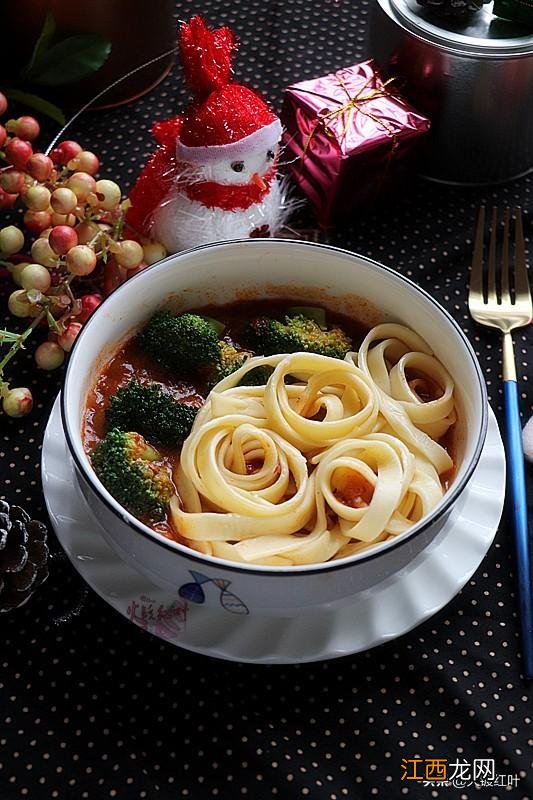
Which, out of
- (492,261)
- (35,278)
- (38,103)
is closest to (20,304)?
(35,278)

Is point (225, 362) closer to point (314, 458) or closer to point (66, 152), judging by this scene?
point (314, 458)

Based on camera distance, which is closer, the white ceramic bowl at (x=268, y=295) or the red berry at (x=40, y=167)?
the white ceramic bowl at (x=268, y=295)

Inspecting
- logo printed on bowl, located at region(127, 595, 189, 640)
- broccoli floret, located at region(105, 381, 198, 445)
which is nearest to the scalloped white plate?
logo printed on bowl, located at region(127, 595, 189, 640)

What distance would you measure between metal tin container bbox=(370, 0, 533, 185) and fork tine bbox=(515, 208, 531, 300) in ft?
0.54

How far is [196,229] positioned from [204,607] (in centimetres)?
70

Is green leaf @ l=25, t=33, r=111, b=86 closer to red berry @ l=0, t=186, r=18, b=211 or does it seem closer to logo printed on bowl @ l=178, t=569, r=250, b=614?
red berry @ l=0, t=186, r=18, b=211

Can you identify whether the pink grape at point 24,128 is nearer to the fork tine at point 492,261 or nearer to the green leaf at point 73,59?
the green leaf at point 73,59

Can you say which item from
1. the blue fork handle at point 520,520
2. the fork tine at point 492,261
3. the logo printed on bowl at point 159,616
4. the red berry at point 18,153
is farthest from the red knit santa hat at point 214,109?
the logo printed on bowl at point 159,616

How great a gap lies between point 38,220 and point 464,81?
812mm

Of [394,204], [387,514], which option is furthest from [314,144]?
[387,514]

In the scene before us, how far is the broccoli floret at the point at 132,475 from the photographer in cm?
123

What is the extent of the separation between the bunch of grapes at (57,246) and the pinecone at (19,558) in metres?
0.26

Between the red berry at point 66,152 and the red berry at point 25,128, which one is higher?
the red berry at point 25,128

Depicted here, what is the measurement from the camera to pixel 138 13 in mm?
1781
